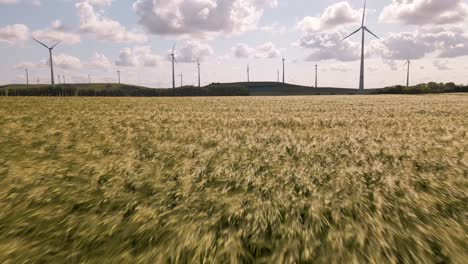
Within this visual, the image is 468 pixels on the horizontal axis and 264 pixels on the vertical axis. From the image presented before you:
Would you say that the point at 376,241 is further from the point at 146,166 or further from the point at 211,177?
the point at 146,166

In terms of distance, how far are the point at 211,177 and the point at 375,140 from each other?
13.7ft

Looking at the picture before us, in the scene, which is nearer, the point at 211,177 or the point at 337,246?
the point at 337,246

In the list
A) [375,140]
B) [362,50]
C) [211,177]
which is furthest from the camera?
[362,50]

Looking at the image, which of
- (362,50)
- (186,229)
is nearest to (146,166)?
(186,229)

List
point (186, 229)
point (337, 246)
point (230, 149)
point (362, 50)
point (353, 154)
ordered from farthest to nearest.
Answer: point (362, 50), point (230, 149), point (353, 154), point (186, 229), point (337, 246)

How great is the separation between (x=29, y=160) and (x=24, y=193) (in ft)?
5.13

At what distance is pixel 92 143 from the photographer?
6.18 metres

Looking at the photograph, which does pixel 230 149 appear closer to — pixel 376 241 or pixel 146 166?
pixel 146 166

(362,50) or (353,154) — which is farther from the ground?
(362,50)

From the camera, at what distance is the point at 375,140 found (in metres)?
6.68

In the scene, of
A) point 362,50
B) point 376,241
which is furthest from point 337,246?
point 362,50

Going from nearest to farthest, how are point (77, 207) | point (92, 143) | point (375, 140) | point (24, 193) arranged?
point (77, 207)
point (24, 193)
point (92, 143)
point (375, 140)

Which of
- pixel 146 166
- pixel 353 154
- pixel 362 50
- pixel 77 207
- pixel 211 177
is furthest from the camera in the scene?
pixel 362 50

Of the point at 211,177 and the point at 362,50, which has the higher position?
the point at 362,50
